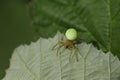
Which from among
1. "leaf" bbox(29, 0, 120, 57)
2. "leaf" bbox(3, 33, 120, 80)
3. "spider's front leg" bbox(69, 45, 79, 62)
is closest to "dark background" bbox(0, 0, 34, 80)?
"leaf" bbox(29, 0, 120, 57)

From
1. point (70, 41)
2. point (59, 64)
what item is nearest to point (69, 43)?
point (70, 41)

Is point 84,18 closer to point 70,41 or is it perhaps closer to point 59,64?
point 70,41

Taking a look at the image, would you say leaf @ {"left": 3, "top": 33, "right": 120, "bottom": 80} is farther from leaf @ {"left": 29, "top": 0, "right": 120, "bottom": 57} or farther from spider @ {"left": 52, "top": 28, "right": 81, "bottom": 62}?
leaf @ {"left": 29, "top": 0, "right": 120, "bottom": 57}

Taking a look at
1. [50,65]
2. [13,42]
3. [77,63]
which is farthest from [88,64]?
[13,42]

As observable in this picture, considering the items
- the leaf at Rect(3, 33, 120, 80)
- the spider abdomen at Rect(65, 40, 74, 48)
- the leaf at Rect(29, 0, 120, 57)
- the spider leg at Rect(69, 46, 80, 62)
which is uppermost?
the leaf at Rect(29, 0, 120, 57)

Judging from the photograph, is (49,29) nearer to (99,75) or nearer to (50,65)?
(50,65)
